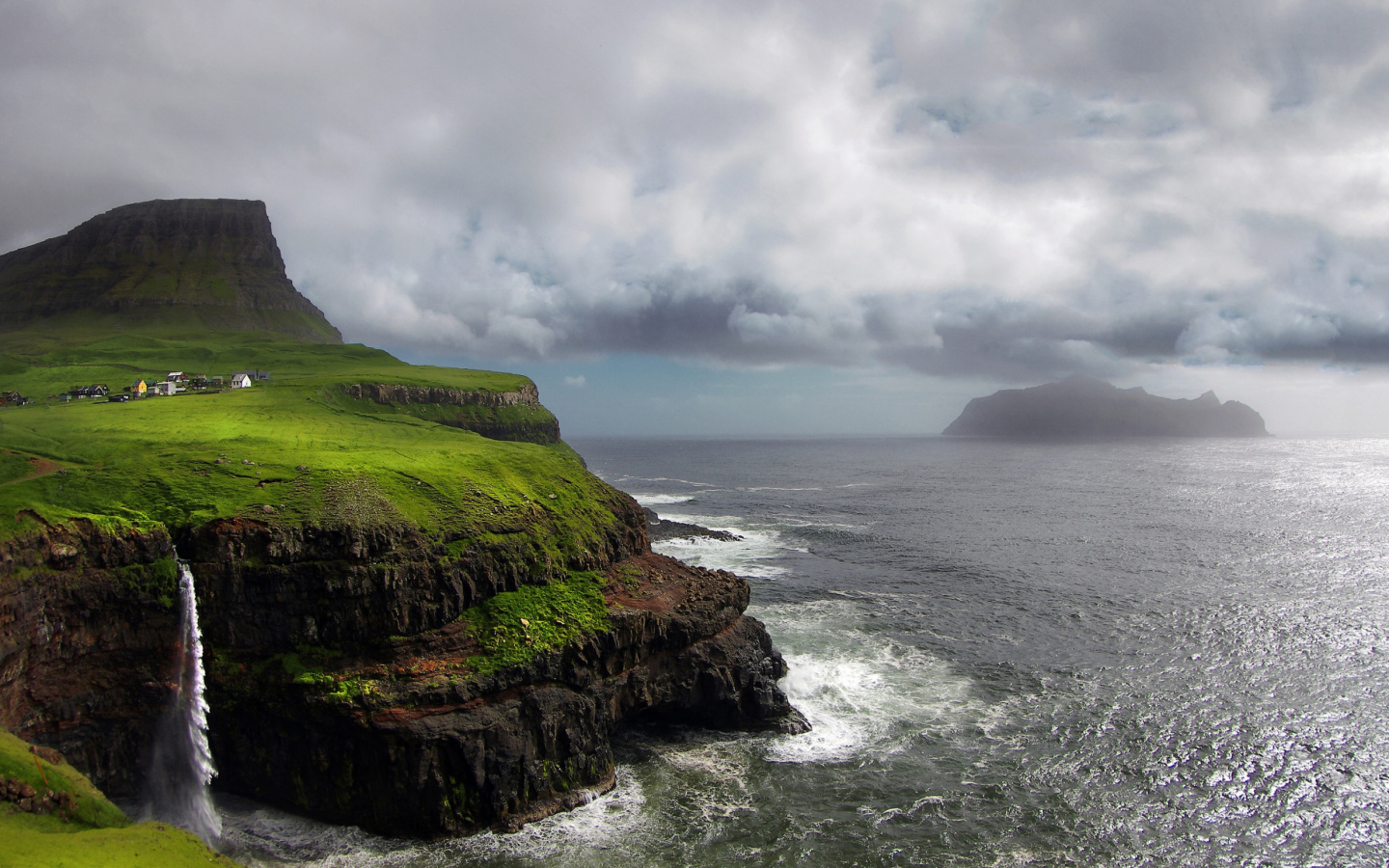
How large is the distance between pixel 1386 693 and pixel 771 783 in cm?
4253

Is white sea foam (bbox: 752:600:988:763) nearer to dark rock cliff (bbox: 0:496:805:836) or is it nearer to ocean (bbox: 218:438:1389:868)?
ocean (bbox: 218:438:1389:868)

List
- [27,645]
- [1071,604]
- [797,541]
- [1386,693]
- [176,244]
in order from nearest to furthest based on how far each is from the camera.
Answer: [27,645] < [1386,693] < [1071,604] < [797,541] < [176,244]

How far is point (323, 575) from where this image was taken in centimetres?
3503

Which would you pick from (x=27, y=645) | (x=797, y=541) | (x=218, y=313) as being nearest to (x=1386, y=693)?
(x=797, y=541)

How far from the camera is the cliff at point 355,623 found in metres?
32.3

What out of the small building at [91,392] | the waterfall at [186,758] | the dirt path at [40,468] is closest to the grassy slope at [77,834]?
the waterfall at [186,758]

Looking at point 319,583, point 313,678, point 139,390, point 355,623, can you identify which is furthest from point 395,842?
point 139,390

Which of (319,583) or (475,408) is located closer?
(319,583)

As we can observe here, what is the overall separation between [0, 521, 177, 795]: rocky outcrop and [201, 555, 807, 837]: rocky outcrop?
386 cm

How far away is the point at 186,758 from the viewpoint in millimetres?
32625

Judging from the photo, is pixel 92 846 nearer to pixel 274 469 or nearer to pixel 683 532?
pixel 274 469

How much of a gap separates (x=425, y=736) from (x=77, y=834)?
39.4 feet

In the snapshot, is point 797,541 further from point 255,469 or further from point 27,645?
point 27,645

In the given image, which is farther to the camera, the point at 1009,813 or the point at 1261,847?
the point at 1009,813
